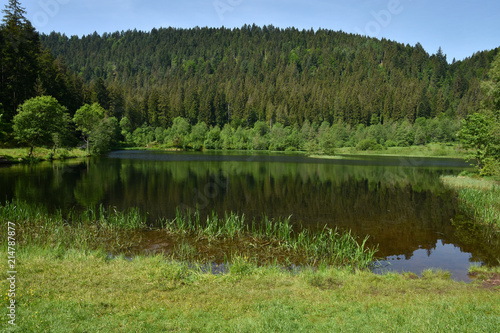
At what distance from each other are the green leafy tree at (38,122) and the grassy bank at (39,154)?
1.20 metres

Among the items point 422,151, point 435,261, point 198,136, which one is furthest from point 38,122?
point 422,151

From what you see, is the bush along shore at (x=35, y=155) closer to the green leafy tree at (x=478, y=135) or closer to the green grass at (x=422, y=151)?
the green leafy tree at (x=478, y=135)

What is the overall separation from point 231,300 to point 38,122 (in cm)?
5954

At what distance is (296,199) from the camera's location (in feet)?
92.3

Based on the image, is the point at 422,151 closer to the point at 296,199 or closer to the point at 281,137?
the point at 281,137

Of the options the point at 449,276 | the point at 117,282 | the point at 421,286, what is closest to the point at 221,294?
the point at 117,282

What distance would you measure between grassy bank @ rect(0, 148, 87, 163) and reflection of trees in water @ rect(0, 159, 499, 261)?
1795 cm

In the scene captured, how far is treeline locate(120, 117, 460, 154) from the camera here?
420 ft

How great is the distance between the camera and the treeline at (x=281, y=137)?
420ft

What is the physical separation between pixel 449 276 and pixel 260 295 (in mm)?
Answer: 8247

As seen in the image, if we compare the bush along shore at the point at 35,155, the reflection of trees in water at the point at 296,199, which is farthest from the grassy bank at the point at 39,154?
the reflection of trees in water at the point at 296,199

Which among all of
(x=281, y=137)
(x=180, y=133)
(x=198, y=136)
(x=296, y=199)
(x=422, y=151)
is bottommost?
(x=296, y=199)

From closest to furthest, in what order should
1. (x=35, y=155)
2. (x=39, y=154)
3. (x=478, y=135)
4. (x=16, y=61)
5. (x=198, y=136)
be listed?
(x=478, y=135), (x=35, y=155), (x=39, y=154), (x=16, y=61), (x=198, y=136)

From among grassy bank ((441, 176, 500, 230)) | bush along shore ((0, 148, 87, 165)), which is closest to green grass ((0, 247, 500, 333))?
grassy bank ((441, 176, 500, 230))
